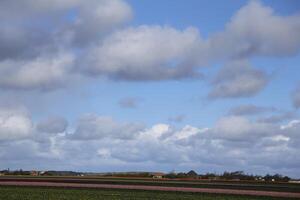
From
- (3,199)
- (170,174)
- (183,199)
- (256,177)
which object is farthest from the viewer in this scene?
(170,174)

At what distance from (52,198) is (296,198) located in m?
18.1

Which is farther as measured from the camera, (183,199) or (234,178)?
(234,178)

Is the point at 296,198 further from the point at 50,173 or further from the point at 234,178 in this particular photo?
the point at 50,173

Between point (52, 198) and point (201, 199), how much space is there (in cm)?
1035

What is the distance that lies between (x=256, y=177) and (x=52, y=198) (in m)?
60.6

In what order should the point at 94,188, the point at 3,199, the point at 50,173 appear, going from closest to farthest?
the point at 3,199, the point at 94,188, the point at 50,173

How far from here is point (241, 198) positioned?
39312mm

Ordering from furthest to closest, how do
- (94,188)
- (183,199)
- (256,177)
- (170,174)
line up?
(170,174), (256,177), (94,188), (183,199)

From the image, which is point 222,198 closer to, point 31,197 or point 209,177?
point 31,197

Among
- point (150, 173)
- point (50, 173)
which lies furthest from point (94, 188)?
point (50, 173)

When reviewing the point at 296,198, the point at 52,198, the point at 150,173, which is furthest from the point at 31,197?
the point at 150,173

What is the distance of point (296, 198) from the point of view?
4034 centimetres

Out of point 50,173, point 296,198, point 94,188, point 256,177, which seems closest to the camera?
point 296,198

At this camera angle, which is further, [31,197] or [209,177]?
[209,177]
